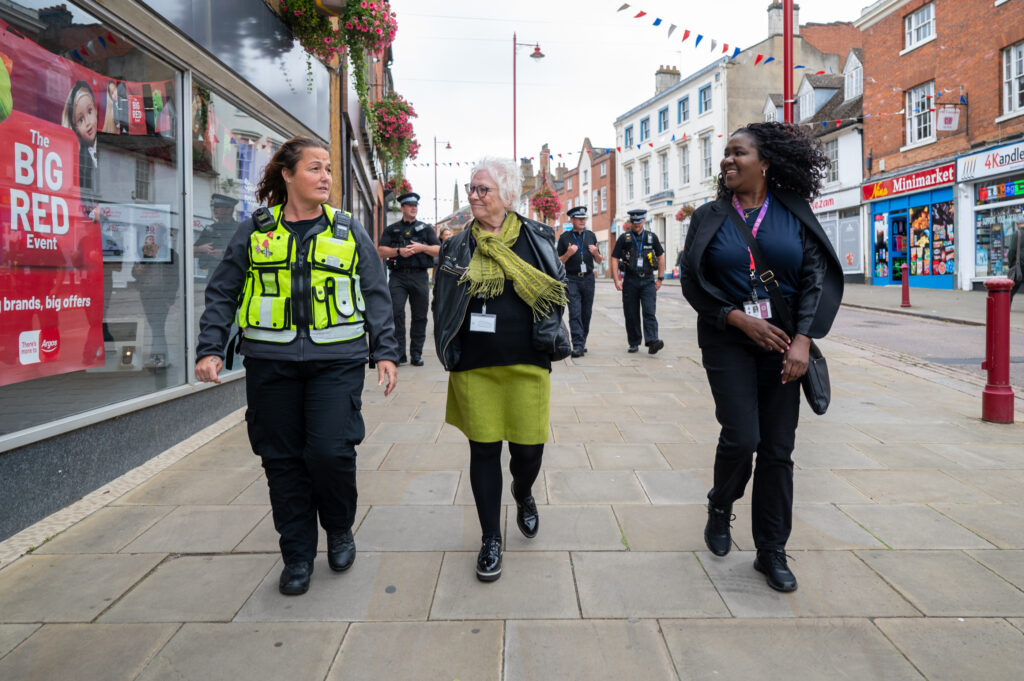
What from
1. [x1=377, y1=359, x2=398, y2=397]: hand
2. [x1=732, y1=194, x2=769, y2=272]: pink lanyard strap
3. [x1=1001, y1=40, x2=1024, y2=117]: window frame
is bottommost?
[x1=377, y1=359, x2=398, y2=397]: hand

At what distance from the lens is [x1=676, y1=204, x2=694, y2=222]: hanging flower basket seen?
35.4 m

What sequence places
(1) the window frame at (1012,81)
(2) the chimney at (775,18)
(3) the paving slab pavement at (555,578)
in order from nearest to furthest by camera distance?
(3) the paving slab pavement at (555,578) < (1) the window frame at (1012,81) < (2) the chimney at (775,18)

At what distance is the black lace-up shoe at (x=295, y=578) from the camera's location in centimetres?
283

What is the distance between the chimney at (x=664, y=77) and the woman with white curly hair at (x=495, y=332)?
4380cm

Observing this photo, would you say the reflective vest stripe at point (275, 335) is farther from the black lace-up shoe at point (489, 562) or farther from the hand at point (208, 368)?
the black lace-up shoe at point (489, 562)

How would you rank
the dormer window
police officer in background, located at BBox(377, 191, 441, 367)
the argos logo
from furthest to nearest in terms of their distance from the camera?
the dormer window → police officer in background, located at BBox(377, 191, 441, 367) → the argos logo

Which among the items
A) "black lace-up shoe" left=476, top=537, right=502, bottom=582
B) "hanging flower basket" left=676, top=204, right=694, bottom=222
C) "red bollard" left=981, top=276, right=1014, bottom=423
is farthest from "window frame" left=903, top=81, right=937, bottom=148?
"black lace-up shoe" left=476, top=537, right=502, bottom=582

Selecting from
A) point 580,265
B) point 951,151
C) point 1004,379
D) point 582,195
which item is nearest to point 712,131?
point 951,151

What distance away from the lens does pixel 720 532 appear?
3.19m

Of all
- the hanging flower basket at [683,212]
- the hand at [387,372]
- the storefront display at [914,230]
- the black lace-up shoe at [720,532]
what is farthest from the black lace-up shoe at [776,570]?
the hanging flower basket at [683,212]

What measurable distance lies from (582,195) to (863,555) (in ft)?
174

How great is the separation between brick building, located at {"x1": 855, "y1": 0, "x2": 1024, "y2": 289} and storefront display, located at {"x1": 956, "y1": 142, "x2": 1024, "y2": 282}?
28 mm

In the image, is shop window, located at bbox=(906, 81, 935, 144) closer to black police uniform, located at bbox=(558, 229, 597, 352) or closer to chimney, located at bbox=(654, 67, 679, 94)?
black police uniform, located at bbox=(558, 229, 597, 352)

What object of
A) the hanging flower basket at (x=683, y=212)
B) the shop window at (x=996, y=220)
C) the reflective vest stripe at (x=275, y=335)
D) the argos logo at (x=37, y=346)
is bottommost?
the argos logo at (x=37, y=346)
